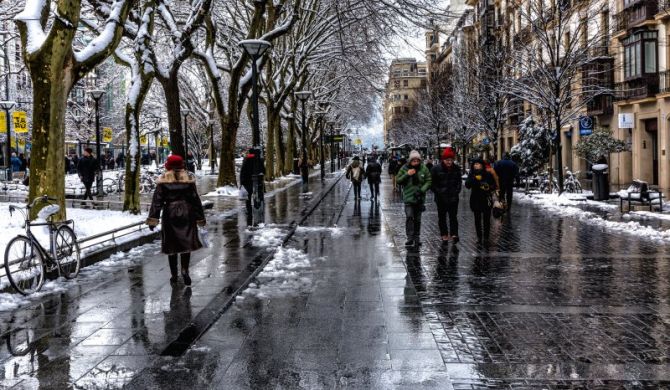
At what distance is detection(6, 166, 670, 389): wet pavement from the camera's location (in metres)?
5.17

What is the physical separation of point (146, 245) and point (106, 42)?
3698 mm

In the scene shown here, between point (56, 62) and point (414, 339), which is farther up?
point (56, 62)

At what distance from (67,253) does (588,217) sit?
1317 cm

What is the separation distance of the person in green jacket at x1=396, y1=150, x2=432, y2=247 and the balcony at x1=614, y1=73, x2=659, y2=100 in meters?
21.6

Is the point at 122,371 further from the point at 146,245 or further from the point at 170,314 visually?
the point at 146,245

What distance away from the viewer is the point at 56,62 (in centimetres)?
1134

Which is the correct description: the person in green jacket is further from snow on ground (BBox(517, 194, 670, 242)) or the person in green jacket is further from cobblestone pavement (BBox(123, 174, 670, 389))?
snow on ground (BBox(517, 194, 670, 242))

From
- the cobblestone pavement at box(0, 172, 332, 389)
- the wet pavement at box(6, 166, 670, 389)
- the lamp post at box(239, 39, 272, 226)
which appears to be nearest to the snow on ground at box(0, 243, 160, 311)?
the cobblestone pavement at box(0, 172, 332, 389)

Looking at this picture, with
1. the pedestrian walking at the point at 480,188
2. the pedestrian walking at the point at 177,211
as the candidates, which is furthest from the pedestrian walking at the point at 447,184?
the pedestrian walking at the point at 177,211

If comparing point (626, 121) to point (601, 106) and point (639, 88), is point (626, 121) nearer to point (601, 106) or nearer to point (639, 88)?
point (639, 88)

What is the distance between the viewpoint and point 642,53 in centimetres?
3098

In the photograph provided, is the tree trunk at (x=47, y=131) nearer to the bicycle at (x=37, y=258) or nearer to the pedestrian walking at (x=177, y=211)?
A: the bicycle at (x=37, y=258)

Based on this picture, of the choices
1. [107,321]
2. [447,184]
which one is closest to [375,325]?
[107,321]

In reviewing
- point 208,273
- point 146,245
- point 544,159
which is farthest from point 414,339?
point 544,159
